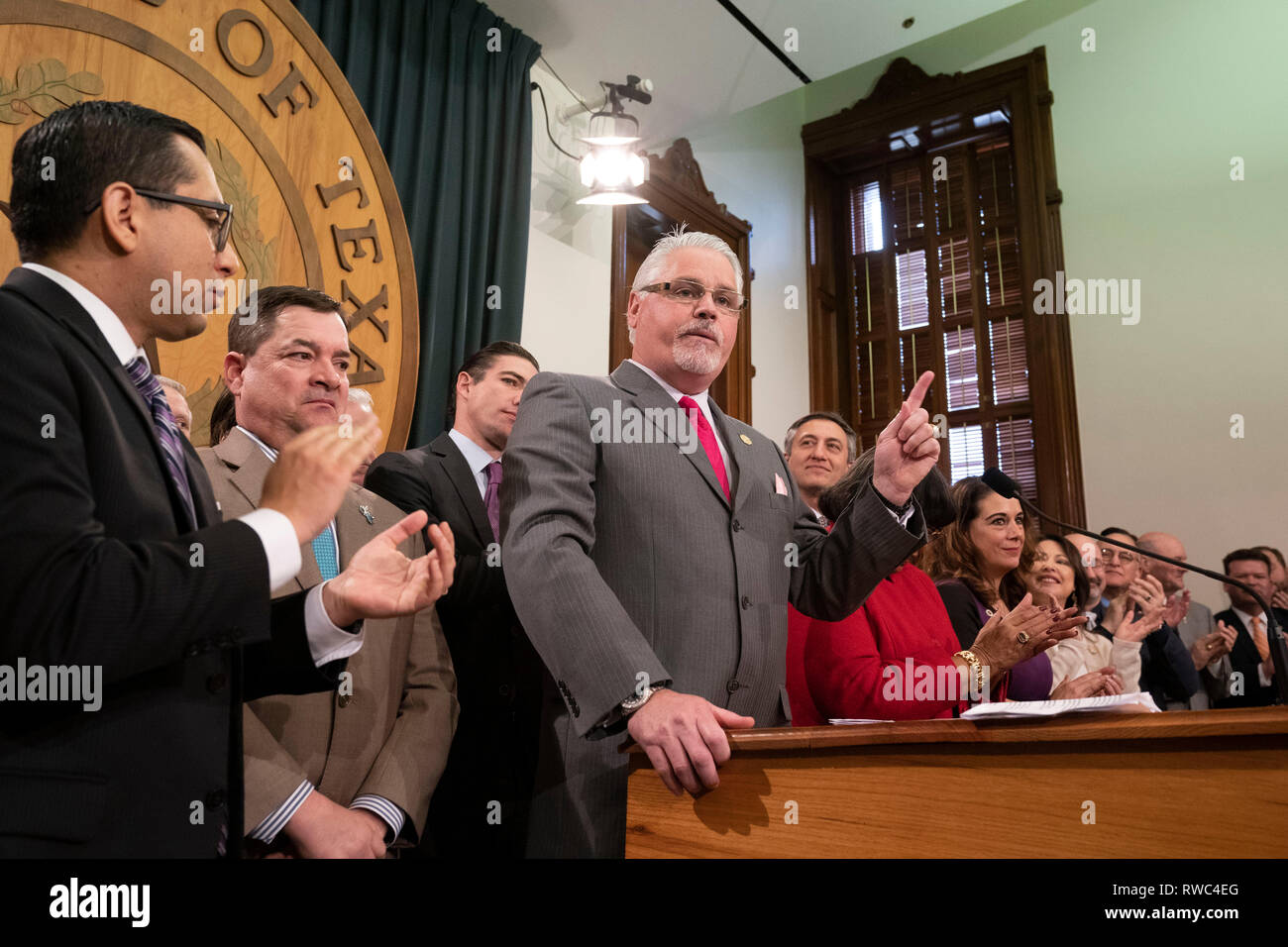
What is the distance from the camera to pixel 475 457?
247 centimetres

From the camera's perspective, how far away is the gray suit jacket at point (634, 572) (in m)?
1.42

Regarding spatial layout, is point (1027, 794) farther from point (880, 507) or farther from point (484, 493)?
point (484, 493)

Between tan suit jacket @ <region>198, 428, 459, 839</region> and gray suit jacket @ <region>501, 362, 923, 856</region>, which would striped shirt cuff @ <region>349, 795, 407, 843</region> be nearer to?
tan suit jacket @ <region>198, 428, 459, 839</region>

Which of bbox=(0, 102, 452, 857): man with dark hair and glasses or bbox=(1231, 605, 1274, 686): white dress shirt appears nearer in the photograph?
bbox=(0, 102, 452, 857): man with dark hair and glasses

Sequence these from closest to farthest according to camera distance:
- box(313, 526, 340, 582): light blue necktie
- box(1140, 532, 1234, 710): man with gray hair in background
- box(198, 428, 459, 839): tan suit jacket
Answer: box(198, 428, 459, 839): tan suit jacket, box(313, 526, 340, 582): light blue necktie, box(1140, 532, 1234, 710): man with gray hair in background

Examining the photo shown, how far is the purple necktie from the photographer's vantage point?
2.30 meters

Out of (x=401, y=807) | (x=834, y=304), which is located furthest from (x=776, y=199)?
(x=401, y=807)

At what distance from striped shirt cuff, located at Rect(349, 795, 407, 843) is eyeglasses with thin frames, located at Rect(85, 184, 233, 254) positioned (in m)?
0.84

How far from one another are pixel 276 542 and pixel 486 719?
1.03 m

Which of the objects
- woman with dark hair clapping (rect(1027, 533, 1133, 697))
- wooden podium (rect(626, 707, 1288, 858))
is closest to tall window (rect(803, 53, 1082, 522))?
woman with dark hair clapping (rect(1027, 533, 1133, 697))

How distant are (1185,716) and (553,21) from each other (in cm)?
404

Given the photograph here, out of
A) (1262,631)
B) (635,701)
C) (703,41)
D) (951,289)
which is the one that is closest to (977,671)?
(635,701)

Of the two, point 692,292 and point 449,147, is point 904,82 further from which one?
point 692,292
